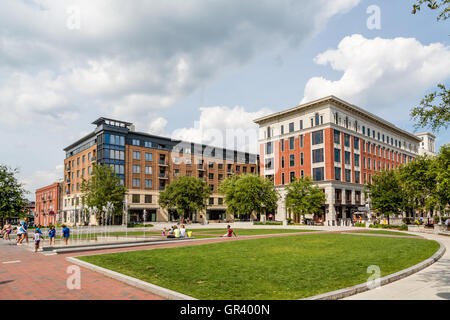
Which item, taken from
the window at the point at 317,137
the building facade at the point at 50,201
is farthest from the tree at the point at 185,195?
the building facade at the point at 50,201

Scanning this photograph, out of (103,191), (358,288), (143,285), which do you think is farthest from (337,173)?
(143,285)

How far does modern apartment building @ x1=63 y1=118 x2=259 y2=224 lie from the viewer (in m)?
70.1

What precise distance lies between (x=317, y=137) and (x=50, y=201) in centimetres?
8032

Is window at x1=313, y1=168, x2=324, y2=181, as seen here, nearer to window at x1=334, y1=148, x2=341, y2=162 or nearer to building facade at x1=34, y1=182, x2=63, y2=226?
window at x1=334, y1=148, x2=341, y2=162

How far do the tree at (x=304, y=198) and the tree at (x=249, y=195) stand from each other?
219 inches

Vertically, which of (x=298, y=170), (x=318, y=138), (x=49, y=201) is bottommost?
(x=49, y=201)

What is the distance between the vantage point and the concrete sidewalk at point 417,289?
817 centimetres

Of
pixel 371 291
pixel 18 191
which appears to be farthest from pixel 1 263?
pixel 18 191

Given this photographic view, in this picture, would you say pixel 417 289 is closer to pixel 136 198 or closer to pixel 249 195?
pixel 249 195

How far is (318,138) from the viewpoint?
201 ft

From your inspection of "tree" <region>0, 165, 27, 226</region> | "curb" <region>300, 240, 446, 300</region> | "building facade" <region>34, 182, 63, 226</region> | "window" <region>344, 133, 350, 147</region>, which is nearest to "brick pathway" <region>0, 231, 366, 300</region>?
"curb" <region>300, 240, 446, 300</region>

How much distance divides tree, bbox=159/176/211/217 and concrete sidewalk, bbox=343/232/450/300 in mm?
54204
